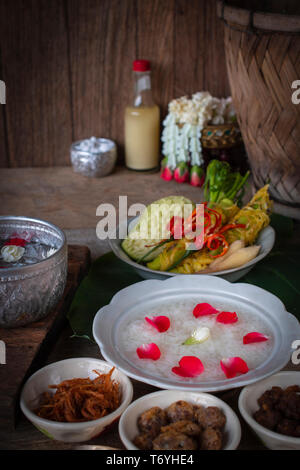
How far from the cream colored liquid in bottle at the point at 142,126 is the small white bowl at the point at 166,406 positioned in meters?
1.03

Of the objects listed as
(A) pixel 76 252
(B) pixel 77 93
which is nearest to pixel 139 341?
(A) pixel 76 252

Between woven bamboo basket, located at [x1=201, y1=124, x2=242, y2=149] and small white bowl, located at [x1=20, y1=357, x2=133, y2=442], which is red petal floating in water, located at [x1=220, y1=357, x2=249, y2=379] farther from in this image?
woven bamboo basket, located at [x1=201, y1=124, x2=242, y2=149]

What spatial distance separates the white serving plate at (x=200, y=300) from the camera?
0.74 metres

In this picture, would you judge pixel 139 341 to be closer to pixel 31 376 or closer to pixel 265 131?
pixel 31 376

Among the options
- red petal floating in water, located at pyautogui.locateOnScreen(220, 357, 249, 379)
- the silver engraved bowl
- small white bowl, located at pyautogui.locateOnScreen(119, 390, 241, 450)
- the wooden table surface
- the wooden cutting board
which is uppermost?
the silver engraved bowl

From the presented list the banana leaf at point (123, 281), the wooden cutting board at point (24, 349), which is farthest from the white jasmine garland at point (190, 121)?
the wooden cutting board at point (24, 349)

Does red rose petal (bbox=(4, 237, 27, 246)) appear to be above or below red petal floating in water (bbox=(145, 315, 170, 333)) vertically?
above

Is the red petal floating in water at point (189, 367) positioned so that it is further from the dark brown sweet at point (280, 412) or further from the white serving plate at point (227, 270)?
the white serving plate at point (227, 270)

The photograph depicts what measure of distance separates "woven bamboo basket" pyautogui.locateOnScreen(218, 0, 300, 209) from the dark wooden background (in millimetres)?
348

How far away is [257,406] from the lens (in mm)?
731

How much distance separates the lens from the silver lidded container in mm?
1607

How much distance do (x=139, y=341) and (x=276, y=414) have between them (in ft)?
0.76

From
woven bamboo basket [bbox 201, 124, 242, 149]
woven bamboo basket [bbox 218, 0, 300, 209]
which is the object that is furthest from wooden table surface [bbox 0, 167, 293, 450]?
woven bamboo basket [bbox 218, 0, 300, 209]

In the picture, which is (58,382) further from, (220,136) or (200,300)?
(220,136)
